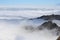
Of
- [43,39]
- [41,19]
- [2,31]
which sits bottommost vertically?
[2,31]

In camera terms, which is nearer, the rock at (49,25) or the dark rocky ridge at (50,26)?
the dark rocky ridge at (50,26)

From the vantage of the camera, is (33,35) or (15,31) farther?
(15,31)

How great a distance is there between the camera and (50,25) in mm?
82750

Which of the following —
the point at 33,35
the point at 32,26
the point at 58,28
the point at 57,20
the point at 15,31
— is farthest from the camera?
the point at 15,31

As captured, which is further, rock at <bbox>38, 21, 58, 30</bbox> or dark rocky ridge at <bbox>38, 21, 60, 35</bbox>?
rock at <bbox>38, 21, 58, 30</bbox>

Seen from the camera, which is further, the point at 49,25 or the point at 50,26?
the point at 50,26

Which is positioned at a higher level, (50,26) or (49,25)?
(49,25)

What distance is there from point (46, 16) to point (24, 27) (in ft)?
77.9

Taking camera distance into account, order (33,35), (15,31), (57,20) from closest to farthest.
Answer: (57,20) < (33,35) < (15,31)

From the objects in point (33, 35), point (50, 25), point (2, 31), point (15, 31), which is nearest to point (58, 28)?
point (50, 25)

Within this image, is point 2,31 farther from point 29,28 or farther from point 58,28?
point 58,28

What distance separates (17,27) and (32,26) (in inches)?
1081

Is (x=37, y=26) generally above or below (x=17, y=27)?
above

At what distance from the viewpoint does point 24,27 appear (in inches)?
4665
